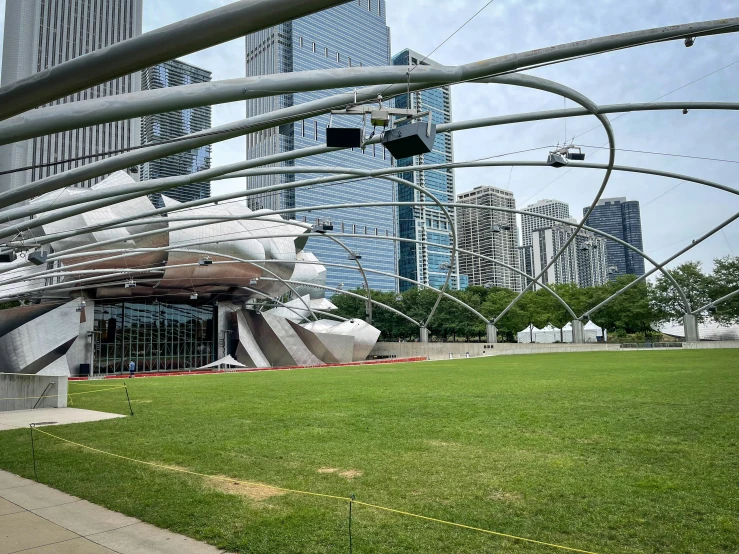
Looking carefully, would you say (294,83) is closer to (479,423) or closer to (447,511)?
(447,511)

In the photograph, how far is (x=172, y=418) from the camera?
595 inches

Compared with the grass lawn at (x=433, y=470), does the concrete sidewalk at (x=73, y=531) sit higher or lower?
lower

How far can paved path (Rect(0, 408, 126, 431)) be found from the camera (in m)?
15.0

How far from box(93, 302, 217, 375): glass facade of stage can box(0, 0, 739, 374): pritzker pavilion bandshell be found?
134 millimetres

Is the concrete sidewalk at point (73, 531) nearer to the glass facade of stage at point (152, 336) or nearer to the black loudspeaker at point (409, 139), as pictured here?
the black loudspeaker at point (409, 139)

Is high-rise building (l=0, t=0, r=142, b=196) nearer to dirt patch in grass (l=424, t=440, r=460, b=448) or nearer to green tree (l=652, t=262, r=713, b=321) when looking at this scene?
dirt patch in grass (l=424, t=440, r=460, b=448)

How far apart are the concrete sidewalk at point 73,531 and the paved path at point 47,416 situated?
7850 mm

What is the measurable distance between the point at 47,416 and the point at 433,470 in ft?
41.9

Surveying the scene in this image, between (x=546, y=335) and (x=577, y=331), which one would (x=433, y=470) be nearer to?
(x=577, y=331)

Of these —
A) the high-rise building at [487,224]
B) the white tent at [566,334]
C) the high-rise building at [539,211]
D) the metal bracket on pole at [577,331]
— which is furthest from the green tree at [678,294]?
the high-rise building at [539,211]

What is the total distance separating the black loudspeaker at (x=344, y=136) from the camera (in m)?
10.1

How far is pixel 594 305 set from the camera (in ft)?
246

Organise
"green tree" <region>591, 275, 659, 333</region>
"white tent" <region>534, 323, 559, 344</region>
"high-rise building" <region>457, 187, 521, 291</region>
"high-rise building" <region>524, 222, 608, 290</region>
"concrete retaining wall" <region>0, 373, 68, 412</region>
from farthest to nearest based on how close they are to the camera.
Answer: "high-rise building" <region>524, 222, 608, 290</region> < "white tent" <region>534, 323, 559, 344</region> < "green tree" <region>591, 275, 659, 333</region> < "high-rise building" <region>457, 187, 521, 291</region> < "concrete retaining wall" <region>0, 373, 68, 412</region>

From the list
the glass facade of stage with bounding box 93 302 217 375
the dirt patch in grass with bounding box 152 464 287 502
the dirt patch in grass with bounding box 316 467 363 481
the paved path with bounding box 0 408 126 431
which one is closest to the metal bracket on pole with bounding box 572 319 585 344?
the glass facade of stage with bounding box 93 302 217 375
